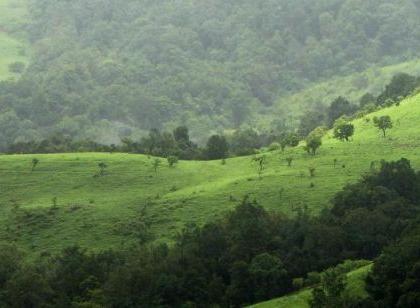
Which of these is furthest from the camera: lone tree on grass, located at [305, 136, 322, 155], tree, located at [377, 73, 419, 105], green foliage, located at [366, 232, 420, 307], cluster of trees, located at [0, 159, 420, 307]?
tree, located at [377, 73, 419, 105]

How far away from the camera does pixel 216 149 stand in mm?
114625

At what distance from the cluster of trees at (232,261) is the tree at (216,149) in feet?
113

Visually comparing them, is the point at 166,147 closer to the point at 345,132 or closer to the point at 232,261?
the point at 345,132

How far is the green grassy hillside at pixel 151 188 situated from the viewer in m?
85.0

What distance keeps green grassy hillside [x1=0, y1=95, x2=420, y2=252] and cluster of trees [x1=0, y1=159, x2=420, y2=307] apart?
609 cm

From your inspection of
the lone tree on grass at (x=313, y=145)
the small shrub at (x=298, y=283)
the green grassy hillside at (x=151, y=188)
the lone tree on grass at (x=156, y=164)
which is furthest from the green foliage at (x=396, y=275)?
the lone tree on grass at (x=156, y=164)

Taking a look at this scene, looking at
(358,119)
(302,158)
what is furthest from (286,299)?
(358,119)

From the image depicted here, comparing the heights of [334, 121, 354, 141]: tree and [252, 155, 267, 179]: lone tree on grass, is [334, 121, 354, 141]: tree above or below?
above

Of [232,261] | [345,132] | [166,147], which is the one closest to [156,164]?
[166,147]

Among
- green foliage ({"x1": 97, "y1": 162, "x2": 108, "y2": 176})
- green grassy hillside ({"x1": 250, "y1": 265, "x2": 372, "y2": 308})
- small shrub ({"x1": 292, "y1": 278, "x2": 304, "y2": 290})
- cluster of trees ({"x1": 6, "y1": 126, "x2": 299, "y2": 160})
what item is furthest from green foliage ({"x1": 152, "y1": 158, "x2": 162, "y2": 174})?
green grassy hillside ({"x1": 250, "y1": 265, "x2": 372, "y2": 308})

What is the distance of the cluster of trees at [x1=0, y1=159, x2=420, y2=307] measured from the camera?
2562 inches

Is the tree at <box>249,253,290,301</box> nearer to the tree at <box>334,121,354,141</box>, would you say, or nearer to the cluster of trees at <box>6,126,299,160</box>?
the cluster of trees at <box>6,126,299,160</box>

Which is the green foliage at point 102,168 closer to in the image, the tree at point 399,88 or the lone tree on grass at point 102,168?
the lone tree on grass at point 102,168

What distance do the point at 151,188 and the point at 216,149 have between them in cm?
2112
